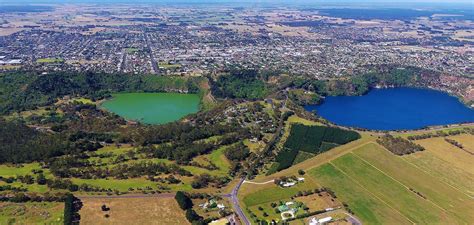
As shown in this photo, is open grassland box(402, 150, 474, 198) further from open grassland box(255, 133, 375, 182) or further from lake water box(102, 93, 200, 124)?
lake water box(102, 93, 200, 124)

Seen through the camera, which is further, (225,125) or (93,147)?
(225,125)

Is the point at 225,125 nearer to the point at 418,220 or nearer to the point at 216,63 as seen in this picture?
the point at 418,220

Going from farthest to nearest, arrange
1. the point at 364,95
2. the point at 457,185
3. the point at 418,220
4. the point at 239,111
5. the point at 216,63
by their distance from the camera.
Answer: the point at 216,63
the point at 364,95
the point at 239,111
the point at 457,185
the point at 418,220

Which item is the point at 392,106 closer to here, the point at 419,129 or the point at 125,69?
the point at 419,129

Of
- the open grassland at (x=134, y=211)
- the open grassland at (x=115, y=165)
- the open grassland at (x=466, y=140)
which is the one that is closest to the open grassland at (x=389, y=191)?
the open grassland at (x=115, y=165)

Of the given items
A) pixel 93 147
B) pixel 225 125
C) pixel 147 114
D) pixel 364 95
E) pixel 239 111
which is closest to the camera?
pixel 93 147

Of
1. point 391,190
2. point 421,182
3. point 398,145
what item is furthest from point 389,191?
point 398,145

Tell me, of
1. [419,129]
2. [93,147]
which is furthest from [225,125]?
[419,129]

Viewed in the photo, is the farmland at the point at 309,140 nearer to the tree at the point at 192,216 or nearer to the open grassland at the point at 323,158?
the open grassland at the point at 323,158
